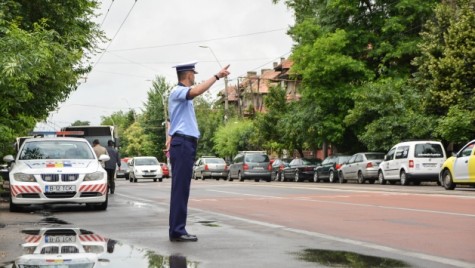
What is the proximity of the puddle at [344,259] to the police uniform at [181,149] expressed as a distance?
1.62 m

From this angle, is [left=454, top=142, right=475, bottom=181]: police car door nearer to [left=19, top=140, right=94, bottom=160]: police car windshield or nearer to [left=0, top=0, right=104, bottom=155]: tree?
[left=0, top=0, right=104, bottom=155]: tree

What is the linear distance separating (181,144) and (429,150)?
25.6 meters

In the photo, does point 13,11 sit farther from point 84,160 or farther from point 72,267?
point 72,267

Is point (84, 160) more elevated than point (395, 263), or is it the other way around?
point (84, 160)

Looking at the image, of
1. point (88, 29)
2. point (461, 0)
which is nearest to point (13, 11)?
point (88, 29)

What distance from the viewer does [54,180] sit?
15.3m

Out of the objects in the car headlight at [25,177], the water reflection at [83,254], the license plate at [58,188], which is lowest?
the water reflection at [83,254]

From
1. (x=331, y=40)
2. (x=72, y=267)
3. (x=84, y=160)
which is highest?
(x=331, y=40)

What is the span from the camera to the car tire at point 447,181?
26.5 m

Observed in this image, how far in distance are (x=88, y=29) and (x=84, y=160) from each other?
1252 centimetres

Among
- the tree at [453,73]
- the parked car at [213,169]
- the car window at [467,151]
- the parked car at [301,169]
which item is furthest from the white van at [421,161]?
the parked car at [213,169]

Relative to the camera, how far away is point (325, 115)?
1841 inches

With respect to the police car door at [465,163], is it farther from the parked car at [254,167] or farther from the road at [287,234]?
the parked car at [254,167]

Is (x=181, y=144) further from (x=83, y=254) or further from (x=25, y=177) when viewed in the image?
(x=25, y=177)
